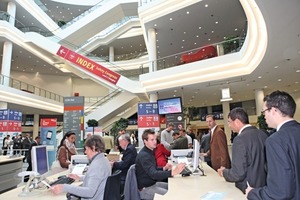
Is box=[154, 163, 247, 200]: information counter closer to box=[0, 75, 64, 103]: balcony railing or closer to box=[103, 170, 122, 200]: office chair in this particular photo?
box=[103, 170, 122, 200]: office chair

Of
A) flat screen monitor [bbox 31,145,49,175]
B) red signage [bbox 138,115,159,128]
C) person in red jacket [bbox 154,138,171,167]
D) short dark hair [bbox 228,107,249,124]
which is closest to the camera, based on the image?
short dark hair [bbox 228,107,249,124]

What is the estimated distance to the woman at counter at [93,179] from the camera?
2.24 metres

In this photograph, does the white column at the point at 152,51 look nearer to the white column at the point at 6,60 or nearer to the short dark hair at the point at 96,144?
the white column at the point at 6,60

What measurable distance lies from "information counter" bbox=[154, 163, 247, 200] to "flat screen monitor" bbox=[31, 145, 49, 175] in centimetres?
148

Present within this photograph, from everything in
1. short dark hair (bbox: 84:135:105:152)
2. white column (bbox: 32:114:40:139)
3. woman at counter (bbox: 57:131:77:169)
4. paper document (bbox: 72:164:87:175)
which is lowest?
paper document (bbox: 72:164:87:175)

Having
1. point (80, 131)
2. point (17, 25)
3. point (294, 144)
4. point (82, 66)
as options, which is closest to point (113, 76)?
point (82, 66)

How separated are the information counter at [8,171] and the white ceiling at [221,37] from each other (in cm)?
657

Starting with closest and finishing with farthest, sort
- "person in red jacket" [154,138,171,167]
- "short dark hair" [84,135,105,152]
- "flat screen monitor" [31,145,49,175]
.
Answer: "short dark hair" [84,135,105,152] → "flat screen monitor" [31,145,49,175] → "person in red jacket" [154,138,171,167]

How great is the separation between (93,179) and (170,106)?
830 cm

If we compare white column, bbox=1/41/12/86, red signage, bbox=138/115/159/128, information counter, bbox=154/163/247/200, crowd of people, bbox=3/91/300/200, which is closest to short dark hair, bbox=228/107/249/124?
crowd of people, bbox=3/91/300/200

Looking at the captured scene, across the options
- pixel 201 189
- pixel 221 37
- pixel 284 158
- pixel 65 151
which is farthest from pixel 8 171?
pixel 221 37

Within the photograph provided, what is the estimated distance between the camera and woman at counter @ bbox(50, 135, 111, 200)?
2242 mm

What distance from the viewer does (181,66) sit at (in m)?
10.7

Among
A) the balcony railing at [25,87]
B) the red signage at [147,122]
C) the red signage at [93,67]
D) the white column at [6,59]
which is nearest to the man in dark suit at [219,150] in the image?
the red signage at [147,122]
